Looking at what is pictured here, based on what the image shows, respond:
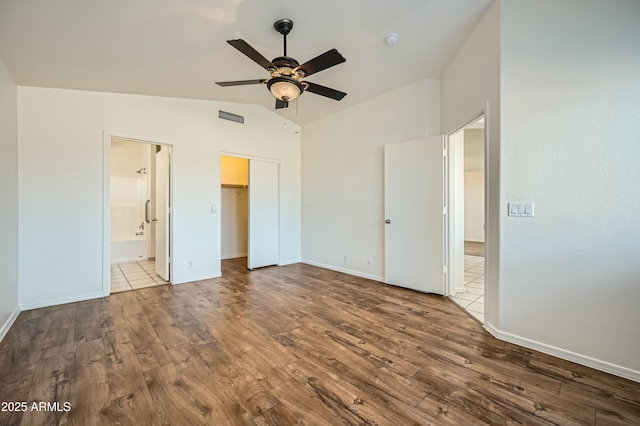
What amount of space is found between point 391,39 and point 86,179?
4.11m

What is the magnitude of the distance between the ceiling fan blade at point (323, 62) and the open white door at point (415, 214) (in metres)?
1.94

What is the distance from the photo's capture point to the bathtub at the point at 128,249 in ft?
18.5

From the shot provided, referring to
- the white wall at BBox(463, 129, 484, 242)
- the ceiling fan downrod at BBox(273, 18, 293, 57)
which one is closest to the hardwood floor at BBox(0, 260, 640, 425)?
the ceiling fan downrod at BBox(273, 18, 293, 57)

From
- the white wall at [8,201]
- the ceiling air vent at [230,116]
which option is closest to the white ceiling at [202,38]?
the white wall at [8,201]

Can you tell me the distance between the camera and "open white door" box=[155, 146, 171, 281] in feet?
13.3

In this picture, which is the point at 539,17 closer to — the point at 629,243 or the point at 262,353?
the point at 629,243

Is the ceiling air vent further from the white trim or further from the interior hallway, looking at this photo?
the interior hallway

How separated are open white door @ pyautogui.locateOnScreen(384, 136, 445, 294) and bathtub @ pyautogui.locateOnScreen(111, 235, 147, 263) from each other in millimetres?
5573

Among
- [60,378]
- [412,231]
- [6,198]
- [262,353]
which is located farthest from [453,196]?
[6,198]

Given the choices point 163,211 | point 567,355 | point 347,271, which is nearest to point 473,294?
point 567,355

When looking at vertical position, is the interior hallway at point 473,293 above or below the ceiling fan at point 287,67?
below

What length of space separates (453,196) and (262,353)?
3019mm

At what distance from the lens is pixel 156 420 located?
142cm

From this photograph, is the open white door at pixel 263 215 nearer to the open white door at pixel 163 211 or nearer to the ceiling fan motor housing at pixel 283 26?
the open white door at pixel 163 211
